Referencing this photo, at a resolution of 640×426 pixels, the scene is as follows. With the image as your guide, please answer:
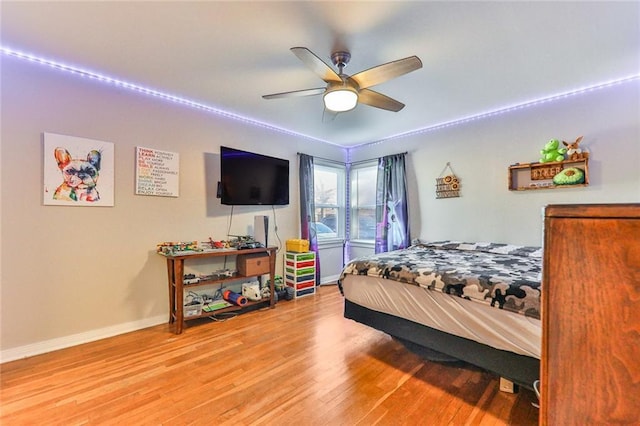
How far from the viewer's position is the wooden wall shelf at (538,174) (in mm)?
2812

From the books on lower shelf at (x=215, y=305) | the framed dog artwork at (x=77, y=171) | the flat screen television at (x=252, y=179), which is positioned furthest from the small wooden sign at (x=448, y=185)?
the framed dog artwork at (x=77, y=171)

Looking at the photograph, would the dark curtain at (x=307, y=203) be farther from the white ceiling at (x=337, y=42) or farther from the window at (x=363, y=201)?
the white ceiling at (x=337, y=42)

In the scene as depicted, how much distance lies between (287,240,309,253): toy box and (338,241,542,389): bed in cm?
135

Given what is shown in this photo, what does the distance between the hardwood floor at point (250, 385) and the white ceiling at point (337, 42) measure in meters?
2.42

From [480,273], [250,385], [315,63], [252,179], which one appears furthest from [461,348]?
[252,179]

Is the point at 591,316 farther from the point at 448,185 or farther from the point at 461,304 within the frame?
the point at 448,185

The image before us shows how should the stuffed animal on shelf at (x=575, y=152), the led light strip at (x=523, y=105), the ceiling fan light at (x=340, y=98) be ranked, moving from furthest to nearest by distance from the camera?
the stuffed animal on shelf at (x=575, y=152) → the led light strip at (x=523, y=105) → the ceiling fan light at (x=340, y=98)

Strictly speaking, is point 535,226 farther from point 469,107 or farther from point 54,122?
point 54,122

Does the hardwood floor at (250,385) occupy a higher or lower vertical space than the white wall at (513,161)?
lower

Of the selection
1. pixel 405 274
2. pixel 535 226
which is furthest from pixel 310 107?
pixel 535 226

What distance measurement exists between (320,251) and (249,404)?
2988 mm

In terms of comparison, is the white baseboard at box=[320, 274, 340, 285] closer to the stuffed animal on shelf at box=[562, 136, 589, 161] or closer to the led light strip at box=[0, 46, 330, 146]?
the led light strip at box=[0, 46, 330, 146]

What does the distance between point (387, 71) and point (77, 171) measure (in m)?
2.76

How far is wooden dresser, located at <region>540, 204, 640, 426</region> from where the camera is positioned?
451mm
